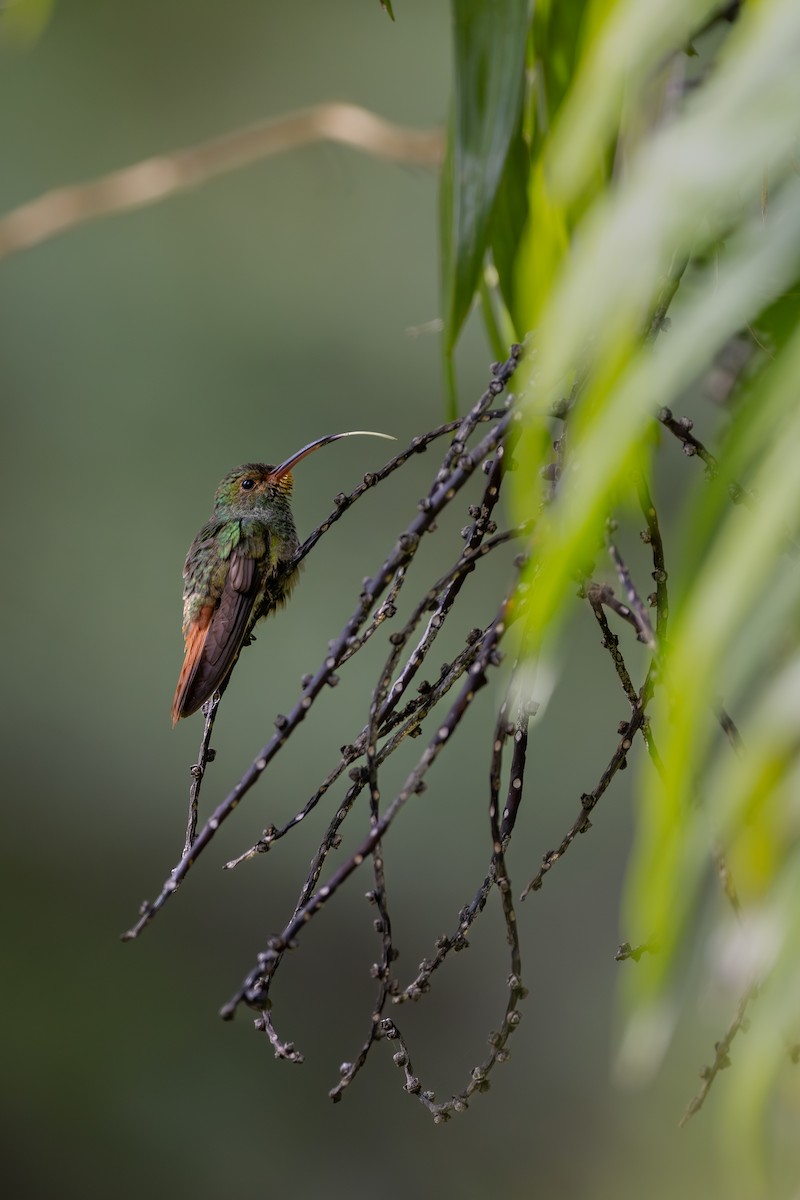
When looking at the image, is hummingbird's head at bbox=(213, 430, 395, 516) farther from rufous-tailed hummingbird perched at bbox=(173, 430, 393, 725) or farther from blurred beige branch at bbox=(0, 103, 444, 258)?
blurred beige branch at bbox=(0, 103, 444, 258)

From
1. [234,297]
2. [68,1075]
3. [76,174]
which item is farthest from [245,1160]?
[76,174]

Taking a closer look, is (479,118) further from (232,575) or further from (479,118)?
(232,575)

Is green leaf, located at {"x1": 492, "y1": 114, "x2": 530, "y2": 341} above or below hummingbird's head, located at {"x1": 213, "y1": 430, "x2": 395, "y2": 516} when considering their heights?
below

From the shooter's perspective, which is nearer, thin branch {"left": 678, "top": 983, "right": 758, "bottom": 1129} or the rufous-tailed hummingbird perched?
thin branch {"left": 678, "top": 983, "right": 758, "bottom": 1129}

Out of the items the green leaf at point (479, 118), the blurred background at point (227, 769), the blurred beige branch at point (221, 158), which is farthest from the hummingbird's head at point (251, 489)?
the blurred background at point (227, 769)

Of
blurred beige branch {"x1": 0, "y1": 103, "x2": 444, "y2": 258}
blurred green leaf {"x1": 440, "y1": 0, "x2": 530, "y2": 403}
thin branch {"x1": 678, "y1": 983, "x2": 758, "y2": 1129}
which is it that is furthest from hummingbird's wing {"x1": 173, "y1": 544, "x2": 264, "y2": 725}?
blurred beige branch {"x1": 0, "y1": 103, "x2": 444, "y2": 258}

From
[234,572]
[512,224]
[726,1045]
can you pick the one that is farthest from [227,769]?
[726,1045]

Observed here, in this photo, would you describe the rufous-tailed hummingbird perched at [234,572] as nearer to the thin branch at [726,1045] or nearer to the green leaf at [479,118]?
the green leaf at [479,118]
